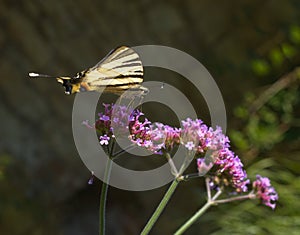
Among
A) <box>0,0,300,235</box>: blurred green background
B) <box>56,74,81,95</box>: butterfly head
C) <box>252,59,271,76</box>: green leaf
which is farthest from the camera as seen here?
<box>252,59,271,76</box>: green leaf

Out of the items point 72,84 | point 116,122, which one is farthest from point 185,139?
point 72,84

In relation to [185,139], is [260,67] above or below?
below

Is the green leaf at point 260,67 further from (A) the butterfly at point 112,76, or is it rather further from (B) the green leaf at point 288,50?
(A) the butterfly at point 112,76

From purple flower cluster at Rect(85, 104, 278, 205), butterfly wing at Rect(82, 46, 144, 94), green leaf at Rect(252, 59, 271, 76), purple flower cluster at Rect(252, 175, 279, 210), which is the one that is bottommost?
green leaf at Rect(252, 59, 271, 76)

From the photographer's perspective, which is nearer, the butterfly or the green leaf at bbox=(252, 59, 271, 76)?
the butterfly

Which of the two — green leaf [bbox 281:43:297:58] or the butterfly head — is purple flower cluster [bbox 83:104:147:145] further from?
green leaf [bbox 281:43:297:58]

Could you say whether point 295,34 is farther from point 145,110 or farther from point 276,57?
point 145,110

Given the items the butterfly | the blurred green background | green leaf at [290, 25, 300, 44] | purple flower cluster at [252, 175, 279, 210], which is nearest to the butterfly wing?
the butterfly
